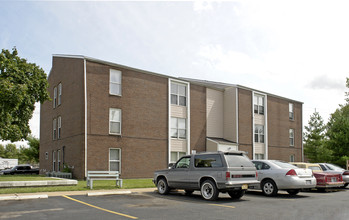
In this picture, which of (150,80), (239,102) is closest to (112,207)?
(150,80)

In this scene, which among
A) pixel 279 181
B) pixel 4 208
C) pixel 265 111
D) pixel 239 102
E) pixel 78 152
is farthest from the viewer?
pixel 265 111

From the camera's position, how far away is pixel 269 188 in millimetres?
14547

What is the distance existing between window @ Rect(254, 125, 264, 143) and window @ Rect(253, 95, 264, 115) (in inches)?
57.6

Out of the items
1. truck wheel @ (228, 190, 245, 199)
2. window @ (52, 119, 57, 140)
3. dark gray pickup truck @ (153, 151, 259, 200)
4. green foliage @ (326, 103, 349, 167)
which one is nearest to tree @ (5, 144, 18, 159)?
window @ (52, 119, 57, 140)

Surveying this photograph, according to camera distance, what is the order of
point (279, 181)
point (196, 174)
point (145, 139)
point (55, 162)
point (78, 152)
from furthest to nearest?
point (55, 162)
point (145, 139)
point (78, 152)
point (279, 181)
point (196, 174)

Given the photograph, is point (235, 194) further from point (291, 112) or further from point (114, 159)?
point (291, 112)

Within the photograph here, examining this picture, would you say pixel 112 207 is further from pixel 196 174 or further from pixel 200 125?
pixel 200 125

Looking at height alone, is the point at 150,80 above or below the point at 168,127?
above

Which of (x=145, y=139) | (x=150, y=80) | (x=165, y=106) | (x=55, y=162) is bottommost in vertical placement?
(x=55, y=162)

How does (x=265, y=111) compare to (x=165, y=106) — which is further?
(x=265, y=111)

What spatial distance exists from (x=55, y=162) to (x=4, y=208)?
18620mm

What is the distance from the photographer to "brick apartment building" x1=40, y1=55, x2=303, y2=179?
2334 cm

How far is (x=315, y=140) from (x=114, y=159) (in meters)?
29.2

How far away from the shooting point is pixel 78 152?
2295 centimetres
